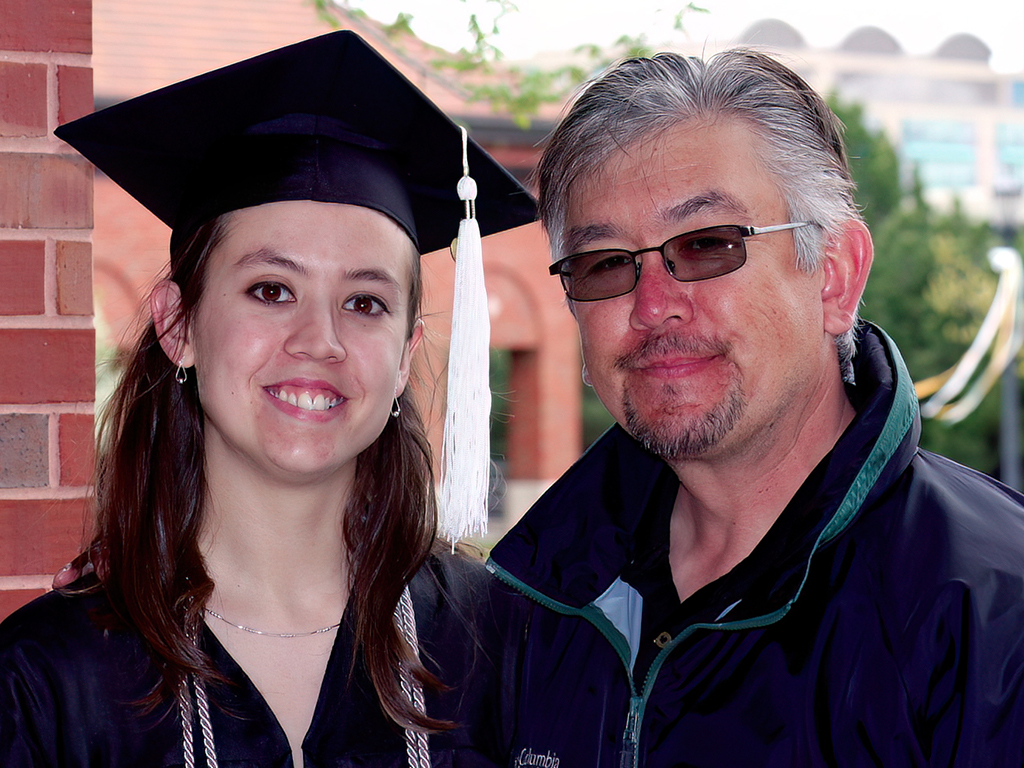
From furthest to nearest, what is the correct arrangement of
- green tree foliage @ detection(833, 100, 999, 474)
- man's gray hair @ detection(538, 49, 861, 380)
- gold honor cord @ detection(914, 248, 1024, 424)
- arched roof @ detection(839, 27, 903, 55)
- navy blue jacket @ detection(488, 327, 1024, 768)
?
arched roof @ detection(839, 27, 903, 55) → green tree foliage @ detection(833, 100, 999, 474) → gold honor cord @ detection(914, 248, 1024, 424) → man's gray hair @ detection(538, 49, 861, 380) → navy blue jacket @ detection(488, 327, 1024, 768)

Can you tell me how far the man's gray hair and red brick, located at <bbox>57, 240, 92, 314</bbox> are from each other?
96 cm

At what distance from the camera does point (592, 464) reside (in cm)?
249

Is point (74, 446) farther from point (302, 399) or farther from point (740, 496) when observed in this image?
point (740, 496)

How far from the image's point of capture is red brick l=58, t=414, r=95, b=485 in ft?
7.04

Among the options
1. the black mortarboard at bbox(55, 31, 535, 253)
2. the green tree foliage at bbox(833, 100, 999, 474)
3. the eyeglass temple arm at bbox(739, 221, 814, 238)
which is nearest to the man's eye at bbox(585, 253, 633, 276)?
Result: the eyeglass temple arm at bbox(739, 221, 814, 238)

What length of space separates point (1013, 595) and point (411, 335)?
4.08 ft

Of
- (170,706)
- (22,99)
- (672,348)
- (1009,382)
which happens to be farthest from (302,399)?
(1009,382)

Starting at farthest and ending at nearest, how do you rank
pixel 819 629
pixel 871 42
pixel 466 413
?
pixel 871 42 → pixel 466 413 → pixel 819 629

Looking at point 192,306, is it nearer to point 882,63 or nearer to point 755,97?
point 755,97

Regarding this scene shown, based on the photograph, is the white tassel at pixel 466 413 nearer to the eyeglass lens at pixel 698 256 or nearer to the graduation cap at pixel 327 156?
the graduation cap at pixel 327 156

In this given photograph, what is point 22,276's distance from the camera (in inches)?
83.4

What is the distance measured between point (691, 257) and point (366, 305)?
2.11ft

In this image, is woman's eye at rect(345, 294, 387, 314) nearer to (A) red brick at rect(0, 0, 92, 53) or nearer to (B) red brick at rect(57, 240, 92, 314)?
(B) red brick at rect(57, 240, 92, 314)

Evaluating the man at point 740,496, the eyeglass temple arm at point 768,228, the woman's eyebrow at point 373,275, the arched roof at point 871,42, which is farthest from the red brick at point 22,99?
the arched roof at point 871,42
